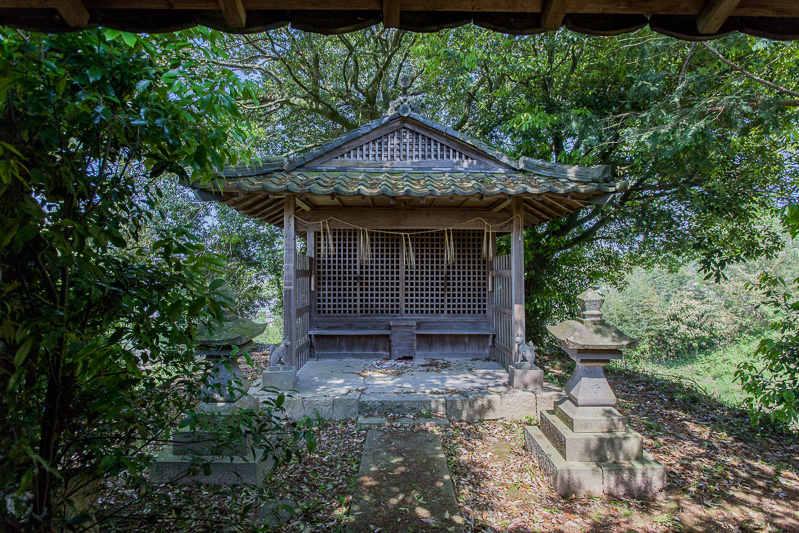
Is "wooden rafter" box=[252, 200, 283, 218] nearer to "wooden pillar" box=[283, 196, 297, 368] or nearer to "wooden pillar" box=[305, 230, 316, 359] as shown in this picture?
"wooden pillar" box=[283, 196, 297, 368]

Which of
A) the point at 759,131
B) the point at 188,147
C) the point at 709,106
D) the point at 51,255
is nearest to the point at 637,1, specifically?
the point at 188,147

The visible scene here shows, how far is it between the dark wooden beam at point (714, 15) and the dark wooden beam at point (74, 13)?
8.67ft

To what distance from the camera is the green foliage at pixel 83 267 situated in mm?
1513

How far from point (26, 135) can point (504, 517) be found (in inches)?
151

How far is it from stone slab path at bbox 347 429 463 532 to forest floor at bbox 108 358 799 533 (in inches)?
5.7

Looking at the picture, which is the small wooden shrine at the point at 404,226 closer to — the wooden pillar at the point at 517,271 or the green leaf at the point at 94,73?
the wooden pillar at the point at 517,271

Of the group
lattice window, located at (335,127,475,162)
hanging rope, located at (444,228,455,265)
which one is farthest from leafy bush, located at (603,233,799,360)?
lattice window, located at (335,127,475,162)

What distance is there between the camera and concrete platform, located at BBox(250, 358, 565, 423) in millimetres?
Result: 5406

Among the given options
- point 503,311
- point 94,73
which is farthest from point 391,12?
point 503,311

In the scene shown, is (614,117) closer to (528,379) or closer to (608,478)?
(528,379)

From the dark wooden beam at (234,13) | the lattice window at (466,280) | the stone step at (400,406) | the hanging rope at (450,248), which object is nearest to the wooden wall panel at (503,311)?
the lattice window at (466,280)

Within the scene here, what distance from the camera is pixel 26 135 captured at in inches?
65.3

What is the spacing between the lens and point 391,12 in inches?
72.4

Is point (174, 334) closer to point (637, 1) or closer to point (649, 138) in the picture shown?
point (637, 1)
